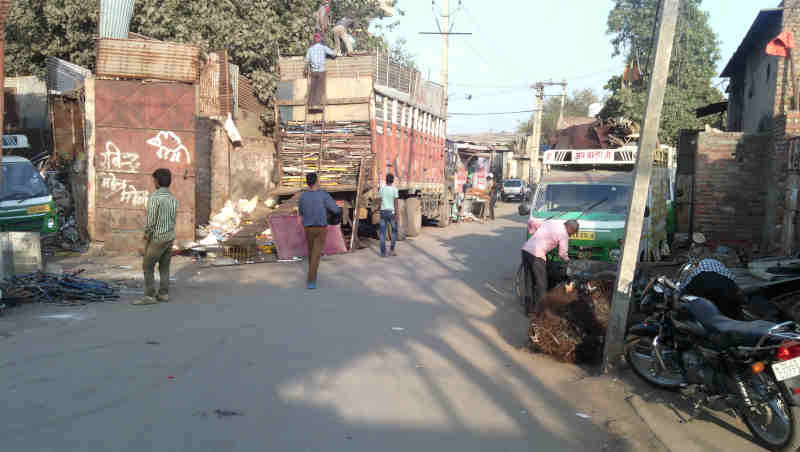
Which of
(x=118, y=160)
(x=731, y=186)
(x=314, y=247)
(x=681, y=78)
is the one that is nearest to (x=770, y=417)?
(x=314, y=247)

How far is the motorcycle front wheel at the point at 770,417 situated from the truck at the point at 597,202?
3794 millimetres

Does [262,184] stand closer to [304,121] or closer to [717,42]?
[304,121]

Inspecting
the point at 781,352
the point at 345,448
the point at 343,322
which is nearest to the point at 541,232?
the point at 343,322

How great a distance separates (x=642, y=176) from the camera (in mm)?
5723

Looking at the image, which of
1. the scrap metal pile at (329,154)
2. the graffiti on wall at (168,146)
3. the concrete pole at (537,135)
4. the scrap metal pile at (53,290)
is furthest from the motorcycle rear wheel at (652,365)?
the concrete pole at (537,135)

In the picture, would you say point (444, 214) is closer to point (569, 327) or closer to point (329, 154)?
point (329, 154)

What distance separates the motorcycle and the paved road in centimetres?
55

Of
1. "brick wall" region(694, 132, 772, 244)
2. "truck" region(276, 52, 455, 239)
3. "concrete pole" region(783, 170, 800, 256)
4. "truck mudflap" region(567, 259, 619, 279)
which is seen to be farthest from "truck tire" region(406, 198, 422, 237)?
"concrete pole" region(783, 170, 800, 256)

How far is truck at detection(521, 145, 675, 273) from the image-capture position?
363 inches

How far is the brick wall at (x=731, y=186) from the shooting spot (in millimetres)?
11617

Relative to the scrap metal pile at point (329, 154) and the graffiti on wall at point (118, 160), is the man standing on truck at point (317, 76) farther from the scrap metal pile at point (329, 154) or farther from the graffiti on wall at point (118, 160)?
the graffiti on wall at point (118, 160)

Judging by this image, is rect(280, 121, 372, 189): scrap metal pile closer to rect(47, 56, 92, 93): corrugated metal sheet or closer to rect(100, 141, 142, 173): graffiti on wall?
rect(100, 141, 142, 173): graffiti on wall

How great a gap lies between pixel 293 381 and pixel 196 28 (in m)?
16.6

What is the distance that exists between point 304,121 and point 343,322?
26.7 ft
